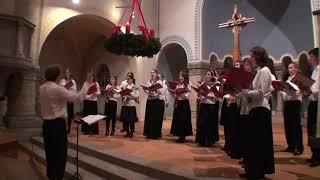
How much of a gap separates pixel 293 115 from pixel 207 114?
1.51 metres

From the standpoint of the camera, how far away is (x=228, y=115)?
18.7 ft

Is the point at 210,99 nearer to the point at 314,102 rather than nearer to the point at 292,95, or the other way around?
the point at 292,95

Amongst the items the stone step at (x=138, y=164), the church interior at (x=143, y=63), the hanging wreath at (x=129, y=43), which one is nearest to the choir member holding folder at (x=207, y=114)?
the church interior at (x=143, y=63)

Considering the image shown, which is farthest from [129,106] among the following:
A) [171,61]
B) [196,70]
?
[171,61]

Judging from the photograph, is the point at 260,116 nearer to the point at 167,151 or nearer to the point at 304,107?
→ the point at 167,151

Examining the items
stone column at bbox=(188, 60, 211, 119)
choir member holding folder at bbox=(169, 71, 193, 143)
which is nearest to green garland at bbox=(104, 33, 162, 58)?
choir member holding folder at bbox=(169, 71, 193, 143)

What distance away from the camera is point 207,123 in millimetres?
6156

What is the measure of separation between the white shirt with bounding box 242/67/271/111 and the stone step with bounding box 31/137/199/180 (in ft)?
3.47

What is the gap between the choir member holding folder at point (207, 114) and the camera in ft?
20.2

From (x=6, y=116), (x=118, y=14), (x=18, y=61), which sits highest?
(x=118, y=14)

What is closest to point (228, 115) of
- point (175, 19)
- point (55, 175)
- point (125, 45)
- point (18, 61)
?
point (125, 45)

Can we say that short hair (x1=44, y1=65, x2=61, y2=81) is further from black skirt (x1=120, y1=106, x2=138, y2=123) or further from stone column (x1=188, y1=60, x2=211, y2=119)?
stone column (x1=188, y1=60, x2=211, y2=119)

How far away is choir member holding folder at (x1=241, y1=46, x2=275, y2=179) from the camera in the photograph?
3.51 metres

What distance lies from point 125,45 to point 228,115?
2.52 m
